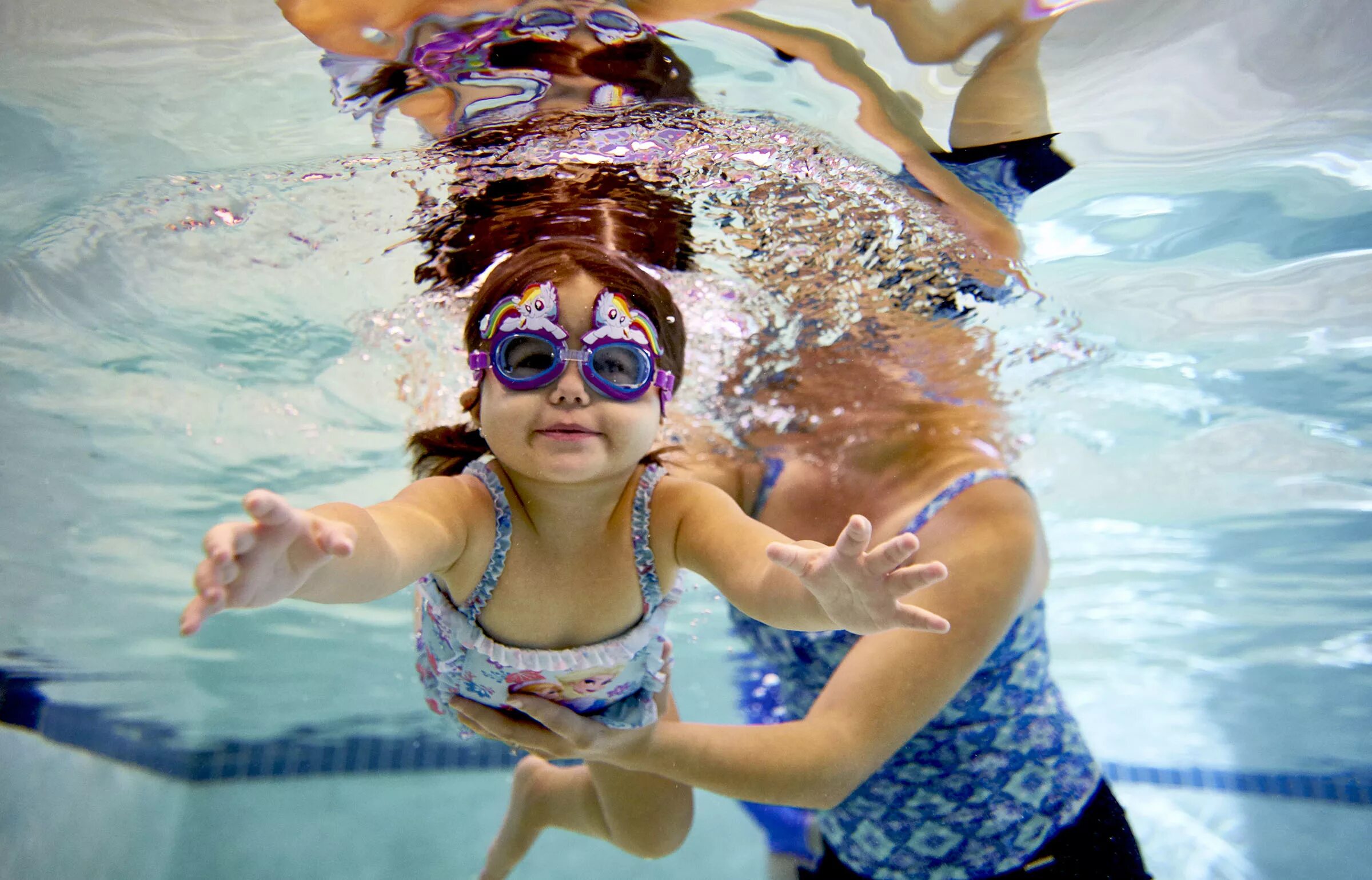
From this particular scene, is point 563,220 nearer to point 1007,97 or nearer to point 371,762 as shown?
point 1007,97

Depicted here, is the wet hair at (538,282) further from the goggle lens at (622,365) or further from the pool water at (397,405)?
the pool water at (397,405)

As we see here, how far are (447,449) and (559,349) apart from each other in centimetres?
144

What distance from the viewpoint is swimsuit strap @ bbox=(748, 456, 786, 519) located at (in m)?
6.59

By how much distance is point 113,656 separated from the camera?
1672cm

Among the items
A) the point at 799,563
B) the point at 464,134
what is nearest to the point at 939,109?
the point at 464,134

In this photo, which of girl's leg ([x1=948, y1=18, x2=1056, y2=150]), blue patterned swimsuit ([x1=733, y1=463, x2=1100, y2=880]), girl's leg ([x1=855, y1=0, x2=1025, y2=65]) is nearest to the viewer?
girl's leg ([x1=855, y1=0, x2=1025, y2=65])

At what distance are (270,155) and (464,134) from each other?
4.71ft

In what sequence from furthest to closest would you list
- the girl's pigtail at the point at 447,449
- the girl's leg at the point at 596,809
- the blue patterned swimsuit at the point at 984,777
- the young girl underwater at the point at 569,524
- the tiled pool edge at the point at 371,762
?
1. the tiled pool edge at the point at 371,762
2. the girl's leg at the point at 596,809
3. the blue patterned swimsuit at the point at 984,777
4. the girl's pigtail at the point at 447,449
5. the young girl underwater at the point at 569,524

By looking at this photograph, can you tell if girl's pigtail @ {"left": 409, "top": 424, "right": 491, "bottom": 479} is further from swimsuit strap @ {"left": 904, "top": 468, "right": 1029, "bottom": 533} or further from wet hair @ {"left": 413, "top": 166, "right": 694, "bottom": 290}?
swimsuit strap @ {"left": 904, "top": 468, "right": 1029, "bottom": 533}

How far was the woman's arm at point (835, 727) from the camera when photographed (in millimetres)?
3816

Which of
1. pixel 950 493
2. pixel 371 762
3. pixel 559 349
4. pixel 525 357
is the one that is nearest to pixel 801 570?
pixel 559 349

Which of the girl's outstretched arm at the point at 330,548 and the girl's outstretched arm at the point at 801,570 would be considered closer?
the girl's outstretched arm at the point at 330,548

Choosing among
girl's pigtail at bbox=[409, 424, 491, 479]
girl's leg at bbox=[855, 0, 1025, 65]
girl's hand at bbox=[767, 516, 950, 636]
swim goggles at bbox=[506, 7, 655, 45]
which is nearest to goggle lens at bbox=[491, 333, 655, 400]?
girl's pigtail at bbox=[409, 424, 491, 479]

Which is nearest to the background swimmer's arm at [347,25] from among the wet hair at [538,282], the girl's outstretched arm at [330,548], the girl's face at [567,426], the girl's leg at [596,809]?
the wet hair at [538,282]
